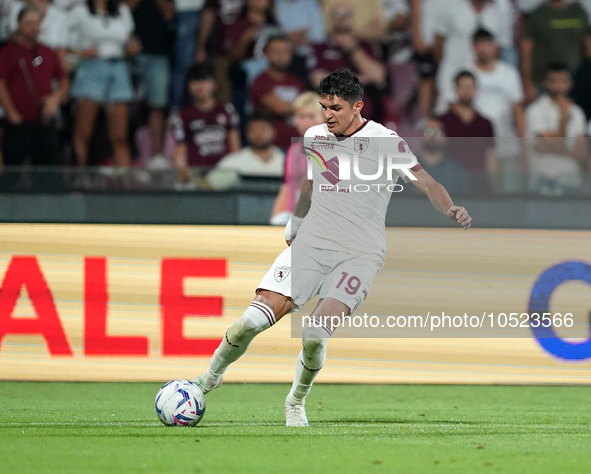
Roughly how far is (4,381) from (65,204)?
1703mm

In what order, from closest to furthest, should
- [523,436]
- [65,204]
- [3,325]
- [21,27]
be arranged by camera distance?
[523,436] < [3,325] < [65,204] < [21,27]

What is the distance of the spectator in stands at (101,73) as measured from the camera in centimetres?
1016

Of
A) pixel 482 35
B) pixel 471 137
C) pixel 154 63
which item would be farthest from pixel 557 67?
pixel 154 63

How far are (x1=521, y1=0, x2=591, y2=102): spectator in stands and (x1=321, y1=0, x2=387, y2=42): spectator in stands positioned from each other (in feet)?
5.79

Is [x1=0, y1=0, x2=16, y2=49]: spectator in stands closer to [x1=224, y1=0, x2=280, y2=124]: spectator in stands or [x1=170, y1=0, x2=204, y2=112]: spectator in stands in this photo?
[x1=170, y1=0, x2=204, y2=112]: spectator in stands

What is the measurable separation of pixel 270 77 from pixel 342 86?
496cm

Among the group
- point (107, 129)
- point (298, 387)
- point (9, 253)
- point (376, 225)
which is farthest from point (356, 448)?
point (107, 129)

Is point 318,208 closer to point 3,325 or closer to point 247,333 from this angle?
point 247,333

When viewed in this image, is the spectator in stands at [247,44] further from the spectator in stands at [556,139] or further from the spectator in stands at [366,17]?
the spectator in stands at [556,139]

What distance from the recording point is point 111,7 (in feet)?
34.0

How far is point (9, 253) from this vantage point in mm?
7789

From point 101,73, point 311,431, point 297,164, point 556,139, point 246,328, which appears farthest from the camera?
point 101,73

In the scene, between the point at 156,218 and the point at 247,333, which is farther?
the point at 156,218

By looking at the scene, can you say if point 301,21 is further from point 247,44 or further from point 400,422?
point 400,422
